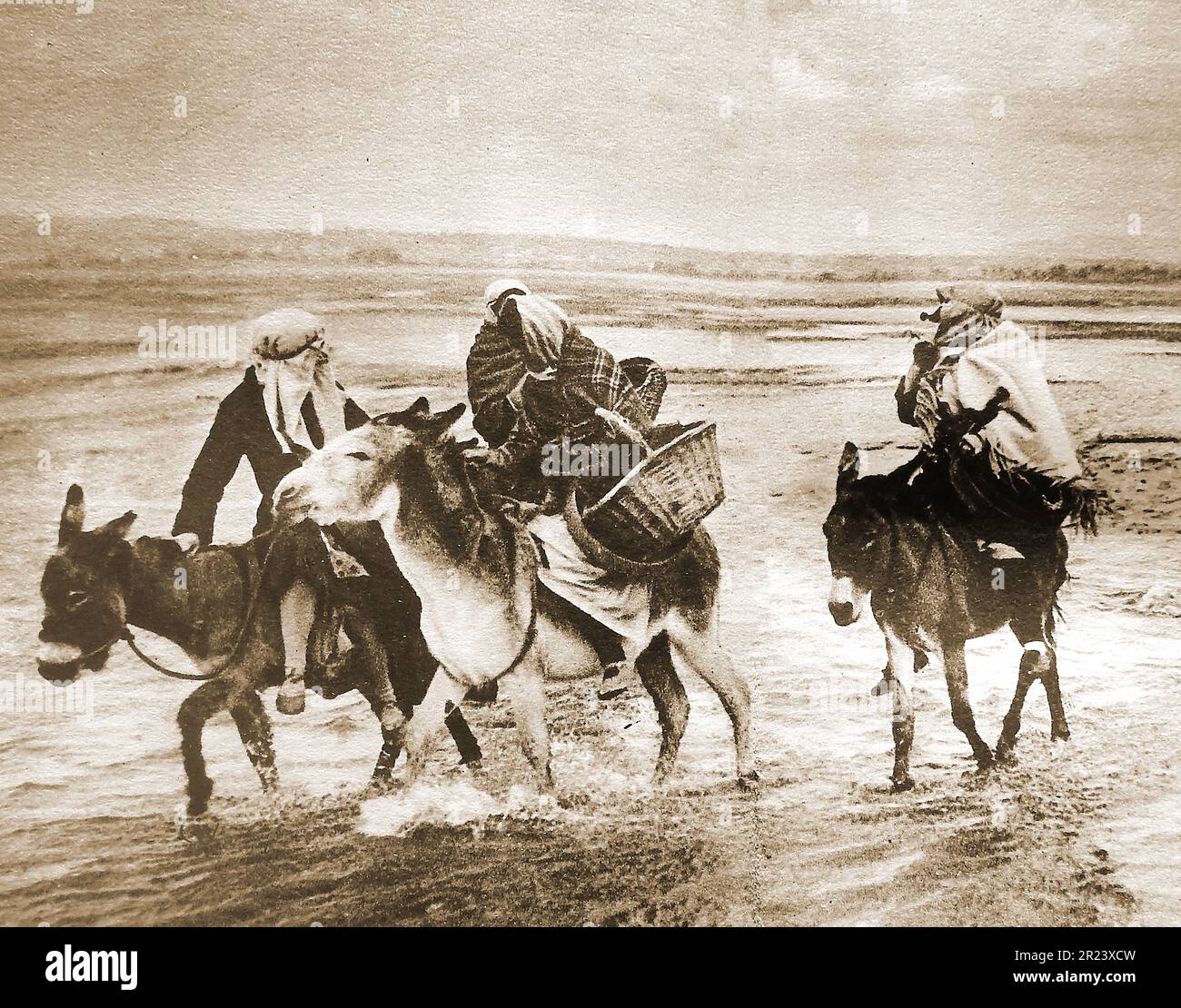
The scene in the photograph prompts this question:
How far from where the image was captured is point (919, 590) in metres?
3.81

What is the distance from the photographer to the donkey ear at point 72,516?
141 inches

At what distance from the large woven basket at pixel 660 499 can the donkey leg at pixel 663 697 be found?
14.2 inches

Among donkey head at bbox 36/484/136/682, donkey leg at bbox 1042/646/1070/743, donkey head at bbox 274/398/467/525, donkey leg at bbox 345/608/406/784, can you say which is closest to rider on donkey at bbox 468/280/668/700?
donkey head at bbox 274/398/467/525

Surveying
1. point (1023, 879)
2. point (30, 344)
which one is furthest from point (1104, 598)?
point (30, 344)

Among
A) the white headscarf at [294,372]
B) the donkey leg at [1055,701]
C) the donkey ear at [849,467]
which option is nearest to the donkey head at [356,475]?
the white headscarf at [294,372]

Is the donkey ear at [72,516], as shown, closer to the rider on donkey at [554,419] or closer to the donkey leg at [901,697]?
the rider on donkey at [554,419]

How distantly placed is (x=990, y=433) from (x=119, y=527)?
129 inches

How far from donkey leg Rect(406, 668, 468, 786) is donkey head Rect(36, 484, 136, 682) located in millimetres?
1106

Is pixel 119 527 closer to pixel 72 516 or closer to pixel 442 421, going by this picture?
pixel 72 516

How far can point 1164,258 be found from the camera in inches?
160

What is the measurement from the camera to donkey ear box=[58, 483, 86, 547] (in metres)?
3.59

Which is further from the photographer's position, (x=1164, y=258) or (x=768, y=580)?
(x=1164, y=258)
